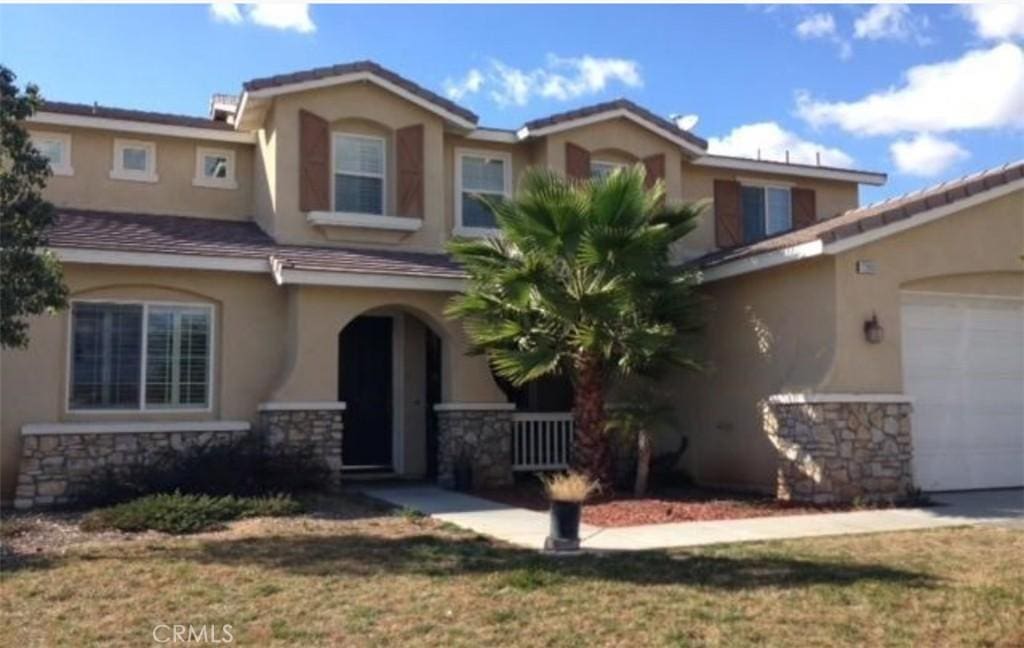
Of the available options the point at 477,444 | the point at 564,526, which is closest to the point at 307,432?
the point at 477,444

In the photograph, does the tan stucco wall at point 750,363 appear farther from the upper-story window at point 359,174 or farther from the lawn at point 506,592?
the upper-story window at point 359,174

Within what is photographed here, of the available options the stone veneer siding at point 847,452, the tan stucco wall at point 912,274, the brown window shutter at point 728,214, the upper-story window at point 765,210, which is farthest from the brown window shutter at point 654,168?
the stone veneer siding at point 847,452

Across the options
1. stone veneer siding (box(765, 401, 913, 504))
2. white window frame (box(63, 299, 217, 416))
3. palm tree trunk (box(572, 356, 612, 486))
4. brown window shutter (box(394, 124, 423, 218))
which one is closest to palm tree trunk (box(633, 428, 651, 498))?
palm tree trunk (box(572, 356, 612, 486))

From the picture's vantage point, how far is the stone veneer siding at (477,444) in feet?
50.6

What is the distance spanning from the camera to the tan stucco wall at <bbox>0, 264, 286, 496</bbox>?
13523mm

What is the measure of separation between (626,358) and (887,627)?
7.06m

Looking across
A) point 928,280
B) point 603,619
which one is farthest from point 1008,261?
point 603,619

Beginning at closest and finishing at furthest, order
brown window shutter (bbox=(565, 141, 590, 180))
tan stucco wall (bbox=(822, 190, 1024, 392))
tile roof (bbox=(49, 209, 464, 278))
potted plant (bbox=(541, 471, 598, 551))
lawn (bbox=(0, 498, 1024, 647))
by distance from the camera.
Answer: lawn (bbox=(0, 498, 1024, 647)) → potted plant (bbox=(541, 471, 598, 551)) → tan stucco wall (bbox=(822, 190, 1024, 392)) → tile roof (bbox=(49, 209, 464, 278)) → brown window shutter (bbox=(565, 141, 590, 180))

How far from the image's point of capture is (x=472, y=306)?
564 inches

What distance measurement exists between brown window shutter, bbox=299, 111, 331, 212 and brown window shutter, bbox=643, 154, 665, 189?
5.95 meters

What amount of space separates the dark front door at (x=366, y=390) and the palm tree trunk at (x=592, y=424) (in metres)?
4.37

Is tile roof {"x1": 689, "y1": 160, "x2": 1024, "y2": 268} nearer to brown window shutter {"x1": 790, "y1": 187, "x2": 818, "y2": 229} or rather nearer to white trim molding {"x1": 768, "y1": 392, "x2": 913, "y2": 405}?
white trim molding {"x1": 768, "y1": 392, "x2": 913, "y2": 405}

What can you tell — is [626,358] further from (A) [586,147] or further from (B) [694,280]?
(A) [586,147]

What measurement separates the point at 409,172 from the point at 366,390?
3.79 meters
